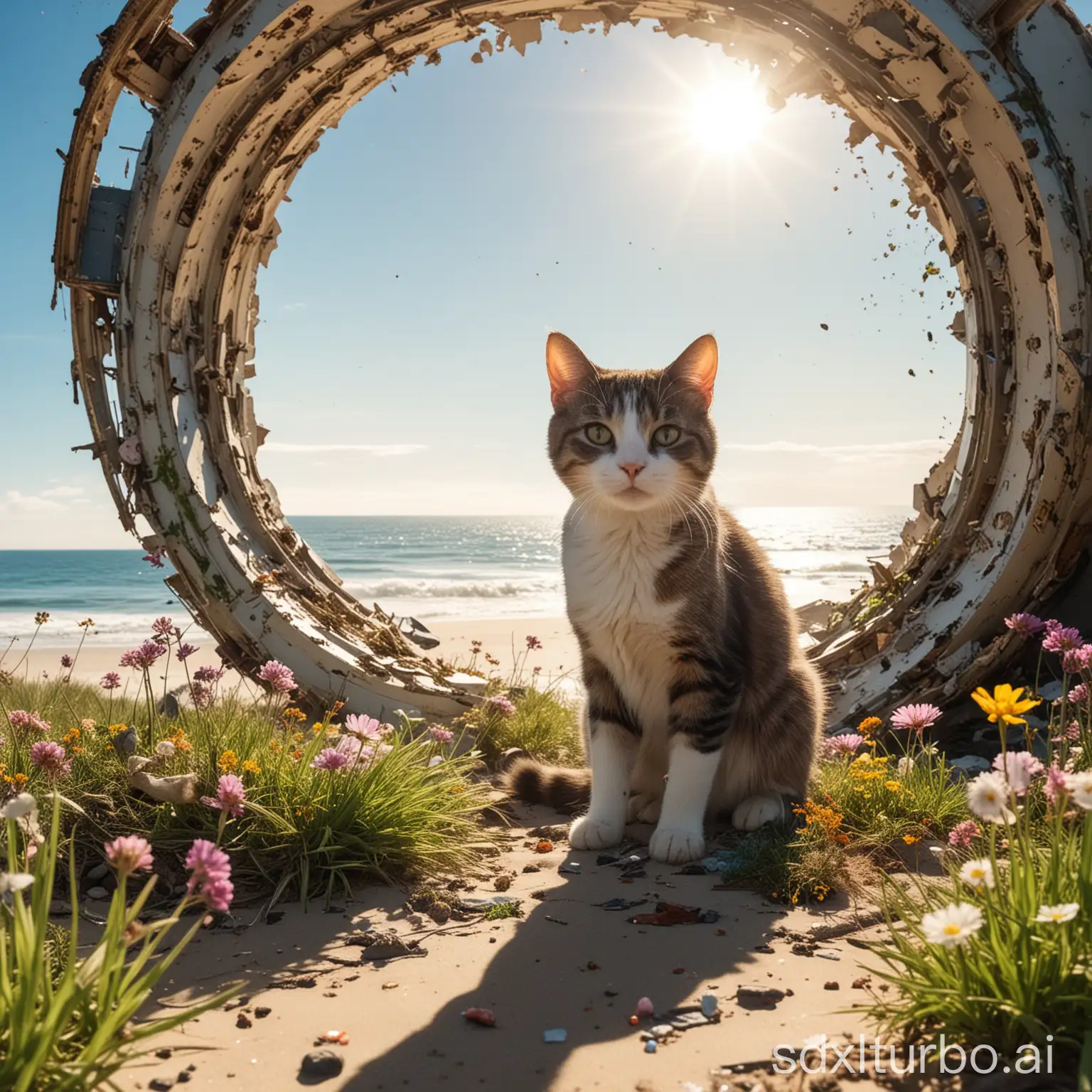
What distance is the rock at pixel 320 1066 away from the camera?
1.86 metres

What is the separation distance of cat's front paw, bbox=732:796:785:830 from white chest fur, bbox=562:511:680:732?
18.1 inches

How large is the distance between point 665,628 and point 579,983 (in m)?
1.36

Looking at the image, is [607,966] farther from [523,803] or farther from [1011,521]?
[1011,521]

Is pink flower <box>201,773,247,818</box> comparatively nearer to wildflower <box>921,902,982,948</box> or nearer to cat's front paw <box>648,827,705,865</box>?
wildflower <box>921,902,982,948</box>

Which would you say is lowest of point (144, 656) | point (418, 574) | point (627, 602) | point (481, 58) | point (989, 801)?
point (418, 574)

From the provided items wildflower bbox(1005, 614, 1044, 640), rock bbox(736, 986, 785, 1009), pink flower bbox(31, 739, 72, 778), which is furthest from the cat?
pink flower bbox(31, 739, 72, 778)

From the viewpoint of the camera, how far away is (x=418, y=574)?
27.9m

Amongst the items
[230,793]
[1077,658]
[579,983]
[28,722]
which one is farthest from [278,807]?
[1077,658]

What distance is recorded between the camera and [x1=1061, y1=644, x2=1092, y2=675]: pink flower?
98.6 inches

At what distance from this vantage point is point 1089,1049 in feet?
4.93

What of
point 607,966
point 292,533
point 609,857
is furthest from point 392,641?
point 607,966

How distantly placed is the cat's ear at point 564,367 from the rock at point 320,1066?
8.38 feet

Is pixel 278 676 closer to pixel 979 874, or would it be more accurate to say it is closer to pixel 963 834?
pixel 963 834

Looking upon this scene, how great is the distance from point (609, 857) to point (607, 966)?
0.91 metres
